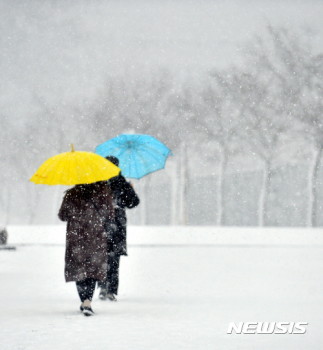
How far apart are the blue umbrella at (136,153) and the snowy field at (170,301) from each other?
1783mm

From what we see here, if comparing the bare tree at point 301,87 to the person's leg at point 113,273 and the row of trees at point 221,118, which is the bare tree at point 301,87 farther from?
the person's leg at point 113,273

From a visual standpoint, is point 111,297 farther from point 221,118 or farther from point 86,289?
point 221,118

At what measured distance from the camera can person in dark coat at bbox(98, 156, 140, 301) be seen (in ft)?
28.2

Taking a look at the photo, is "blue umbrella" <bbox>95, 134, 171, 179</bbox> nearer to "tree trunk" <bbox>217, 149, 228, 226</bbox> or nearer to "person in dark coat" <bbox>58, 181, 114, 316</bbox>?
"person in dark coat" <bbox>58, 181, 114, 316</bbox>

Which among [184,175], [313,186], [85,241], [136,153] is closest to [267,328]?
[85,241]

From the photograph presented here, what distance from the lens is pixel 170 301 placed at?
8867 millimetres

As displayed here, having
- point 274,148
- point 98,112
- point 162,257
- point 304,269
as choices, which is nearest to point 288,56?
point 274,148

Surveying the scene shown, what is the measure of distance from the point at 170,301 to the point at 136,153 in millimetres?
2077

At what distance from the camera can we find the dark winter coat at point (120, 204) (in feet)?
28.2

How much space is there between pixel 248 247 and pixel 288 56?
14030 millimetres

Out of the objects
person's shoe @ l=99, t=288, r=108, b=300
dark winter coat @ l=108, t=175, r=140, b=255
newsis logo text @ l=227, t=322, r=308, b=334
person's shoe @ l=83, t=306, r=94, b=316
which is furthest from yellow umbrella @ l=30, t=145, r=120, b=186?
newsis logo text @ l=227, t=322, r=308, b=334

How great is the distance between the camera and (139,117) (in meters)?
35.8

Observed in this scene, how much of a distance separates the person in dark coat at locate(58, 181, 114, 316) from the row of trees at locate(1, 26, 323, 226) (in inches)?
948

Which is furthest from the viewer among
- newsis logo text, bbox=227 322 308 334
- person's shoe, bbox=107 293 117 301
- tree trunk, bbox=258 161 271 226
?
tree trunk, bbox=258 161 271 226
